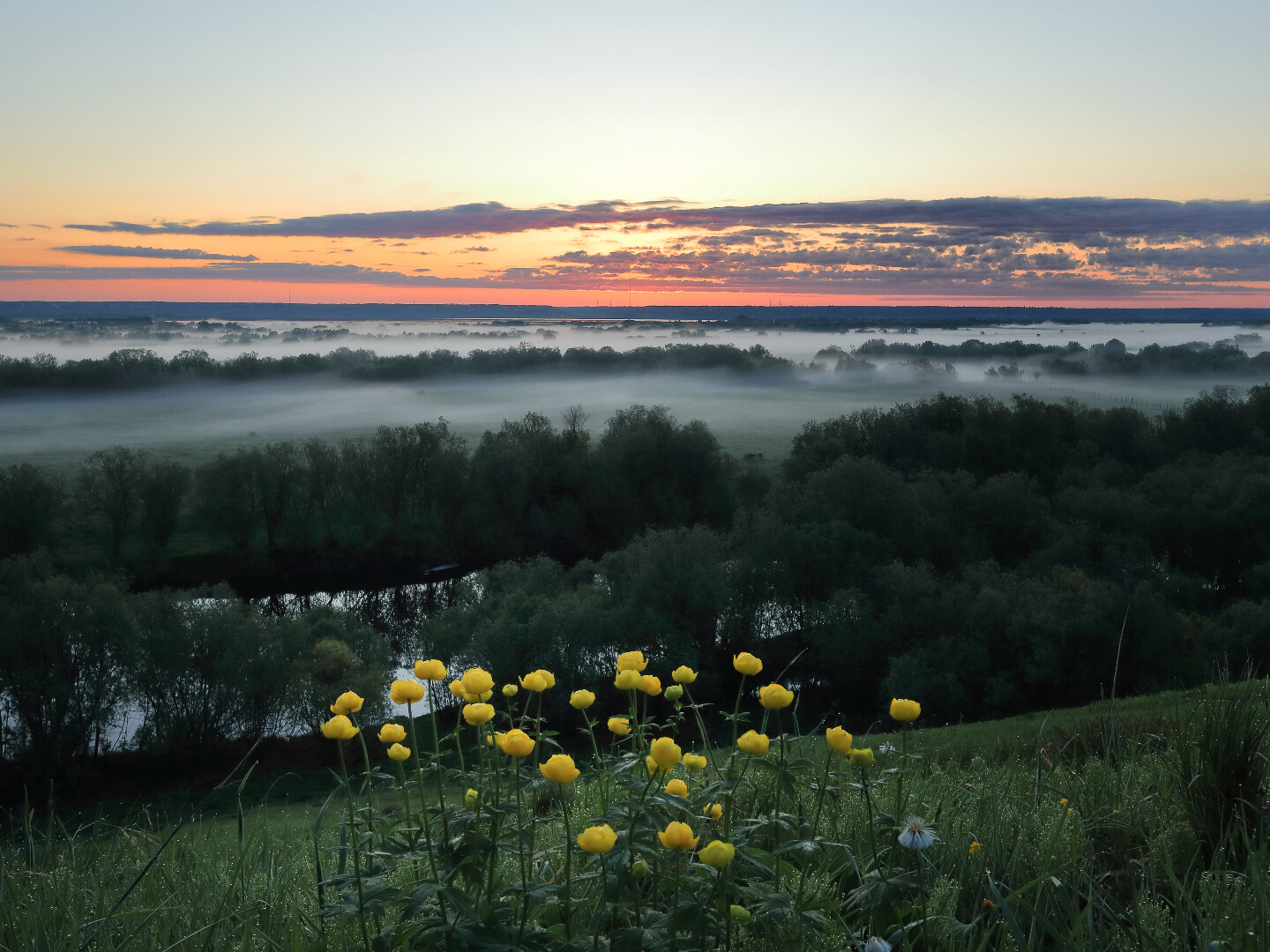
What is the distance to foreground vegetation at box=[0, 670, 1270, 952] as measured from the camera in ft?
8.56

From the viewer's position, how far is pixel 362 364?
135625 mm

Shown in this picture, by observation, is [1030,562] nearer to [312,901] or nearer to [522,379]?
[312,901]

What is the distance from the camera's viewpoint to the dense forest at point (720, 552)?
3297 centimetres

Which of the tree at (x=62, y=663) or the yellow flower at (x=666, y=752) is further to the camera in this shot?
the tree at (x=62, y=663)

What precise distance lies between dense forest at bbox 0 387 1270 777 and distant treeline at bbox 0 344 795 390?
167ft

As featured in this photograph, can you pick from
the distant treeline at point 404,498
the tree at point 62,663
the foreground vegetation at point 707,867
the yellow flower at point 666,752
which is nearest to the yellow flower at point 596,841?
the foreground vegetation at point 707,867

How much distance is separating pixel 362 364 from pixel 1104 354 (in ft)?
348

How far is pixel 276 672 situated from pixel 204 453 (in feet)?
188

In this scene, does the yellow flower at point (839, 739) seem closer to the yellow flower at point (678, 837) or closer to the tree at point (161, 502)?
the yellow flower at point (678, 837)

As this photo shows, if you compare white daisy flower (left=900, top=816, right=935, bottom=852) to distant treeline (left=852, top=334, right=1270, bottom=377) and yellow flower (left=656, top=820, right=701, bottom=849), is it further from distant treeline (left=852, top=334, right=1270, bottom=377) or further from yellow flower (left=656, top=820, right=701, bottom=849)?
distant treeline (left=852, top=334, right=1270, bottom=377)

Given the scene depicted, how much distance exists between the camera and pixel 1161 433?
6588 cm

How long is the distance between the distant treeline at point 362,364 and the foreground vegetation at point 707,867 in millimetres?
119864

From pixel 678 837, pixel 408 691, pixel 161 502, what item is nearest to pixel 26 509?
pixel 161 502

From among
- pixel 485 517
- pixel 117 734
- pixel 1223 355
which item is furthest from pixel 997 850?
pixel 1223 355
